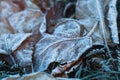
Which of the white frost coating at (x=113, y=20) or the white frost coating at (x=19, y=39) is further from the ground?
the white frost coating at (x=113, y=20)

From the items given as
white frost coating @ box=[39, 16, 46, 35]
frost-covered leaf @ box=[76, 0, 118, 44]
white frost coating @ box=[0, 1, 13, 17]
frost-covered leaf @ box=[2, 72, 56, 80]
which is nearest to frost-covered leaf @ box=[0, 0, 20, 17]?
white frost coating @ box=[0, 1, 13, 17]

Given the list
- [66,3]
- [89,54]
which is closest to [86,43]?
[89,54]

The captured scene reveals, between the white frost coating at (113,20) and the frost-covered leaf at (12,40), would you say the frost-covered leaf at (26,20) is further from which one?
the white frost coating at (113,20)

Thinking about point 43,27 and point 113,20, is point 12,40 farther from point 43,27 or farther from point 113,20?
point 113,20

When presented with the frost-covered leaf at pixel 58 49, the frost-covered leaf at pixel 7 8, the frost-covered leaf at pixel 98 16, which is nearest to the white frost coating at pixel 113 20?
the frost-covered leaf at pixel 98 16

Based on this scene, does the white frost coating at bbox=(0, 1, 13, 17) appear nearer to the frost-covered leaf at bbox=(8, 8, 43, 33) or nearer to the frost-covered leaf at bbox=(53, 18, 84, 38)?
the frost-covered leaf at bbox=(8, 8, 43, 33)

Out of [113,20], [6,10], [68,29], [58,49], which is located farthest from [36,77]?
[6,10]

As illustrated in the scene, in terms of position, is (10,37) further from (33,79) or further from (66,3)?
(66,3)
